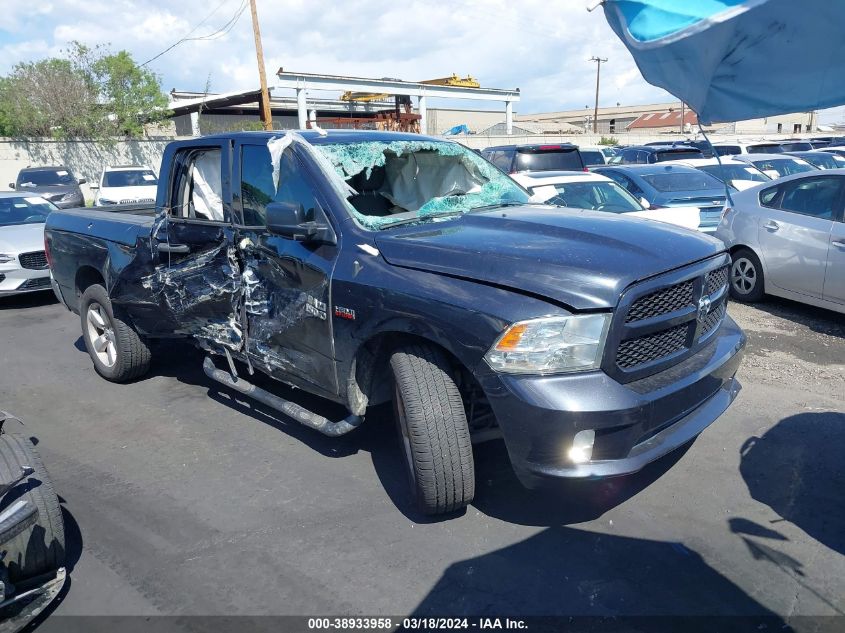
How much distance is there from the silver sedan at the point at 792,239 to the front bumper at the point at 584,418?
4.34 metres

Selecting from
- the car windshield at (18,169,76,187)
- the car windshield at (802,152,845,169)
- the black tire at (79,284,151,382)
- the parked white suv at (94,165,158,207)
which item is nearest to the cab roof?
the black tire at (79,284,151,382)

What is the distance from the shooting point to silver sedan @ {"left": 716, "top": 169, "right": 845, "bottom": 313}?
6500 millimetres

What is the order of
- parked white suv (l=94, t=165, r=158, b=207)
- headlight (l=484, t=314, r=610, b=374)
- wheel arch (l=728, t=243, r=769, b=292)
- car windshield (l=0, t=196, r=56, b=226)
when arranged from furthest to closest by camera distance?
parked white suv (l=94, t=165, r=158, b=207), car windshield (l=0, t=196, r=56, b=226), wheel arch (l=728, t=243, r=769, b=292), headlight (l=484, t=314, r=610, b=374)

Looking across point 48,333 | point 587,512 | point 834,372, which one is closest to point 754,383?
point 834,372

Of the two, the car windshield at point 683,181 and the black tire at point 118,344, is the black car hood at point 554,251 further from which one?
the car windshield at point 683,181

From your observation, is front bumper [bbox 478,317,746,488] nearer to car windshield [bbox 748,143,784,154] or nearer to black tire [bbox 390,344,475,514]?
black tire [bbox 390,344,475,514]

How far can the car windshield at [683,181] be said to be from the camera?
983 centimetres

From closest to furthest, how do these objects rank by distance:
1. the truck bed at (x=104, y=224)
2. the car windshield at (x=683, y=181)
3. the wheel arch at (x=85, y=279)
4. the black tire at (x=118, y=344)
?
the truck bed at (x=104, y=224), the black tire at (x=118, y=344), the wheel arch at (x=85, y=279), the car windshield at (x=683, y=181)

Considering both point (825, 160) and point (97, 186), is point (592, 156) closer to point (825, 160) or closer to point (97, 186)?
point (825, 160)

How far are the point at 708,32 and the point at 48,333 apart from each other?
772 cm

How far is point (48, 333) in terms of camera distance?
307 inches

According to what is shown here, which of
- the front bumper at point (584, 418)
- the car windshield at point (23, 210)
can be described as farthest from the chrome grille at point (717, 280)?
the car windshield at point (23, 210)

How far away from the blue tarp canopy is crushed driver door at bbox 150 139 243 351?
2848 millimetres

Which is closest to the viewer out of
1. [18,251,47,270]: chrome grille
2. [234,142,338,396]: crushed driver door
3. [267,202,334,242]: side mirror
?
[267,202,334,242]: side mirror
